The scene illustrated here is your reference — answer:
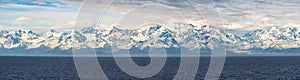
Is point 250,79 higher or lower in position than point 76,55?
lower

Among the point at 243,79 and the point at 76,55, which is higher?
the point at 76,55

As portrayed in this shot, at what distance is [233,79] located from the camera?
148 meters

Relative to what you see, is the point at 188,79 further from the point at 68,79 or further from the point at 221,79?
the point at 68,79

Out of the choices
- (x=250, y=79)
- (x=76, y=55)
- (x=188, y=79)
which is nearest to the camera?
(x=76, y=55)

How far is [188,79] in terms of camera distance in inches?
5477

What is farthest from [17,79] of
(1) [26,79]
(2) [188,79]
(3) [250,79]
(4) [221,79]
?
(3) [250,79]

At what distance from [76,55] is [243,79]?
123 metres

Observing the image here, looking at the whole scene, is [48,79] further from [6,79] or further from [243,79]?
[243,79]

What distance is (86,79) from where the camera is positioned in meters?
142

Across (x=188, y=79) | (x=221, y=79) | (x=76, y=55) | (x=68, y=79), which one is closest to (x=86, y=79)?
(x=68, y=79)

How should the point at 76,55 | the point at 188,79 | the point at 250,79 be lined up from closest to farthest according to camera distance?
the point at 76,55, the point at 188,79, the point at 250,79

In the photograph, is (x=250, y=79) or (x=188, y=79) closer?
(x=188, y=79)

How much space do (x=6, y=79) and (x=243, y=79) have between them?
264 ft

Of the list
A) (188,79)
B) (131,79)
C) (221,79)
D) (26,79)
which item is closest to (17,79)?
(26,79)
